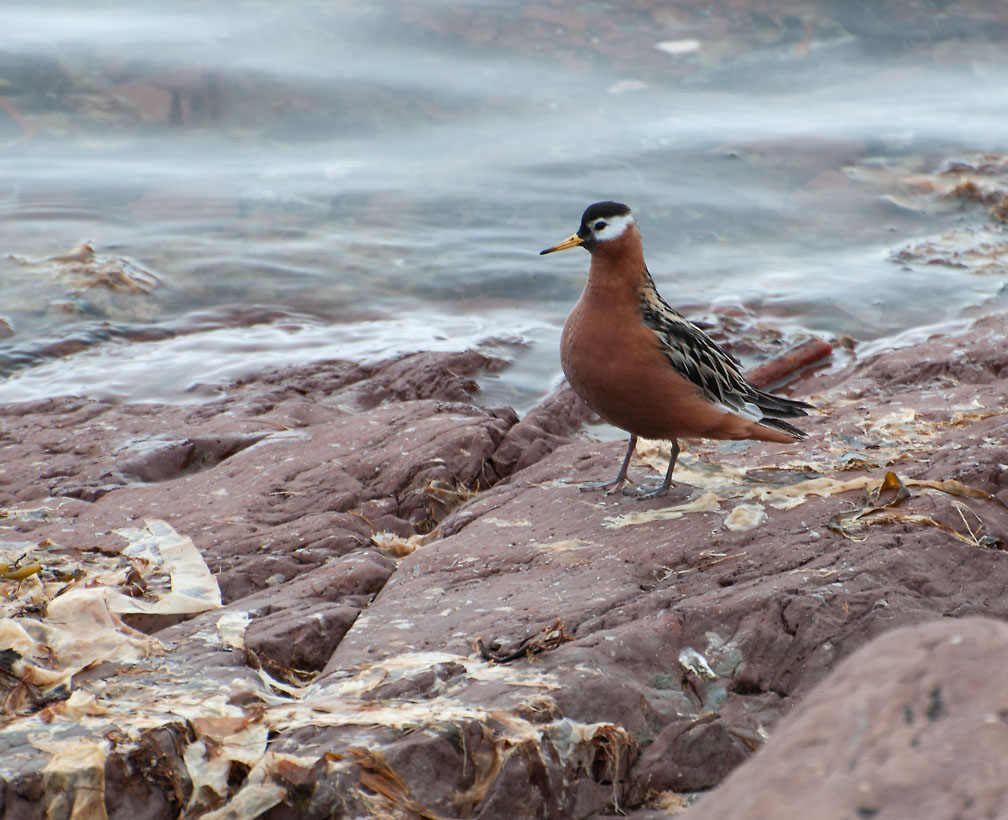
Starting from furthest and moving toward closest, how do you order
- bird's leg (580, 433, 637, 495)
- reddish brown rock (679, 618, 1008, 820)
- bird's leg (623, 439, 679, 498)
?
bird's leg (580, 433, 637, 495) → bird's leg (623, 439, 679, 498) → reddish brown rock (679, 618, 1008, 820)

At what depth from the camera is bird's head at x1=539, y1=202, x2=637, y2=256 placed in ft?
19.6

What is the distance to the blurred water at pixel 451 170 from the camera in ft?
32.7

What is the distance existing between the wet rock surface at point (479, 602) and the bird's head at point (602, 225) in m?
1.25

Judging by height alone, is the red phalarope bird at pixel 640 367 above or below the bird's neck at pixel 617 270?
below

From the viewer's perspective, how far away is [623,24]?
16.7 meters

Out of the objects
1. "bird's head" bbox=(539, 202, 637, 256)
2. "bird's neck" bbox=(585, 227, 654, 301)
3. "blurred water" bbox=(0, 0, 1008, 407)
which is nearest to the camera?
"bird's neck" bbox=(585, 227, 654, 301)

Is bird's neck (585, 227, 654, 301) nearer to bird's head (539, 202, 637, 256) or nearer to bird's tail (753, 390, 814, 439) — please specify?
bird's head (539, 202, 637, 256)

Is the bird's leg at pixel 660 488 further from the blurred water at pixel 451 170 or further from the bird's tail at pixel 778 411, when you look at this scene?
the blurred water at pixel 451 170

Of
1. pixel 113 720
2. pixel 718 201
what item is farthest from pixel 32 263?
pixel 113 720

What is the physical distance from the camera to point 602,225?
5984mm

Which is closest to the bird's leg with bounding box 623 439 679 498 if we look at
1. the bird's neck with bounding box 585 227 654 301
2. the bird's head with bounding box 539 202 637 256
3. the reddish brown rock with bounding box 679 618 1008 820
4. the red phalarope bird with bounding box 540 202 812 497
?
the red phalarope bird with bounding box 540 202 812 497

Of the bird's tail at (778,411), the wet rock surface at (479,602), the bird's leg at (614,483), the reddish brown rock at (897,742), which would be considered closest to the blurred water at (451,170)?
the wet rock surface at (479,602)

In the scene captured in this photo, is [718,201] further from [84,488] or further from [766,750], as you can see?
[766,750]

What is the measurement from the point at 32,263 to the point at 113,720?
8341mm
